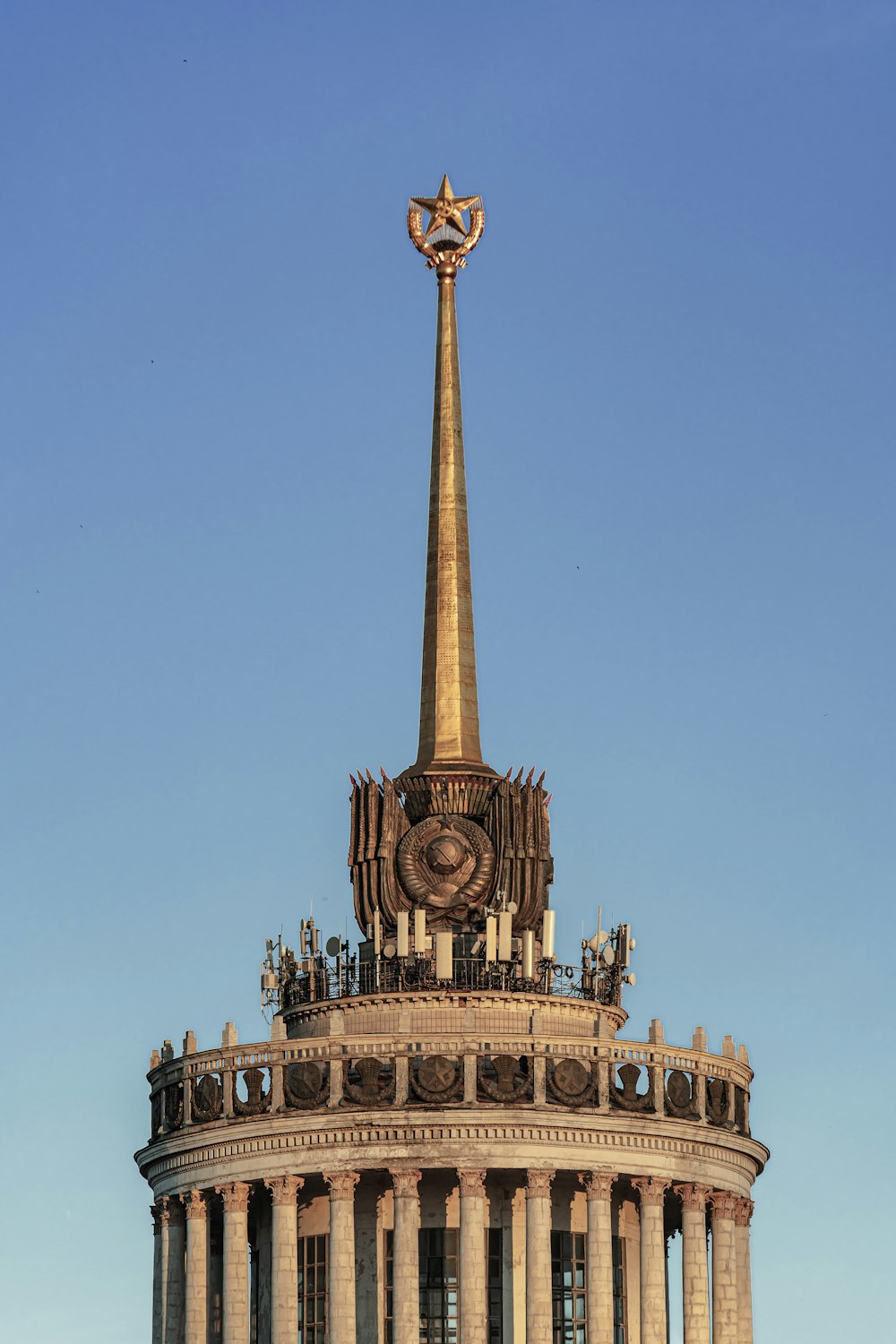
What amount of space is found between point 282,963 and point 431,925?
546cm

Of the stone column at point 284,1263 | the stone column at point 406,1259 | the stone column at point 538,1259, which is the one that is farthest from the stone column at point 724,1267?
the stone column at point 284,1263

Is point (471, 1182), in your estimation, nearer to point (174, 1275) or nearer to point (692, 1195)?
point (692, 1195)

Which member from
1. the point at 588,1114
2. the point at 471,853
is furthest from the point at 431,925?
the point at 588,1114

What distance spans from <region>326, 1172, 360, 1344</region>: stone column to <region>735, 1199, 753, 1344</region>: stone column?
1401 cm

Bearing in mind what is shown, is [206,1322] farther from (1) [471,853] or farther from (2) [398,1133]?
(1) [471,853]

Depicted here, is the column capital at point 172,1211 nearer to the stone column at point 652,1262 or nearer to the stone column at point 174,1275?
the stone column at point 174,1275

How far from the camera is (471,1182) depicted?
118m

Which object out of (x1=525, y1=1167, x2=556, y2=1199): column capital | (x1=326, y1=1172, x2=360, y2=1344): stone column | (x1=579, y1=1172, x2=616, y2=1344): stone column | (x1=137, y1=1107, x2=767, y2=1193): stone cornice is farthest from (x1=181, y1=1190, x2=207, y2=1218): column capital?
(x1=579, y1=1172, x2=616, y2=1344): stone column

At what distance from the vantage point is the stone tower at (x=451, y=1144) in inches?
4653

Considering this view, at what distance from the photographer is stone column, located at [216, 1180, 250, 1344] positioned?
119688 mm

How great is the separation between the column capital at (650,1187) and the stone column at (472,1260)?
18.4 feet

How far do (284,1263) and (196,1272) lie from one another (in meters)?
4.09

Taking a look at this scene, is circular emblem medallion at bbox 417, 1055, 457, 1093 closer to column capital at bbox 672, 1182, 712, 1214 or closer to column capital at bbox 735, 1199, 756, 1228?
column capital at bbox 672, 1182, 712, 1214

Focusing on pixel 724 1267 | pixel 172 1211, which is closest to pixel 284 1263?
pixel 172 1211
